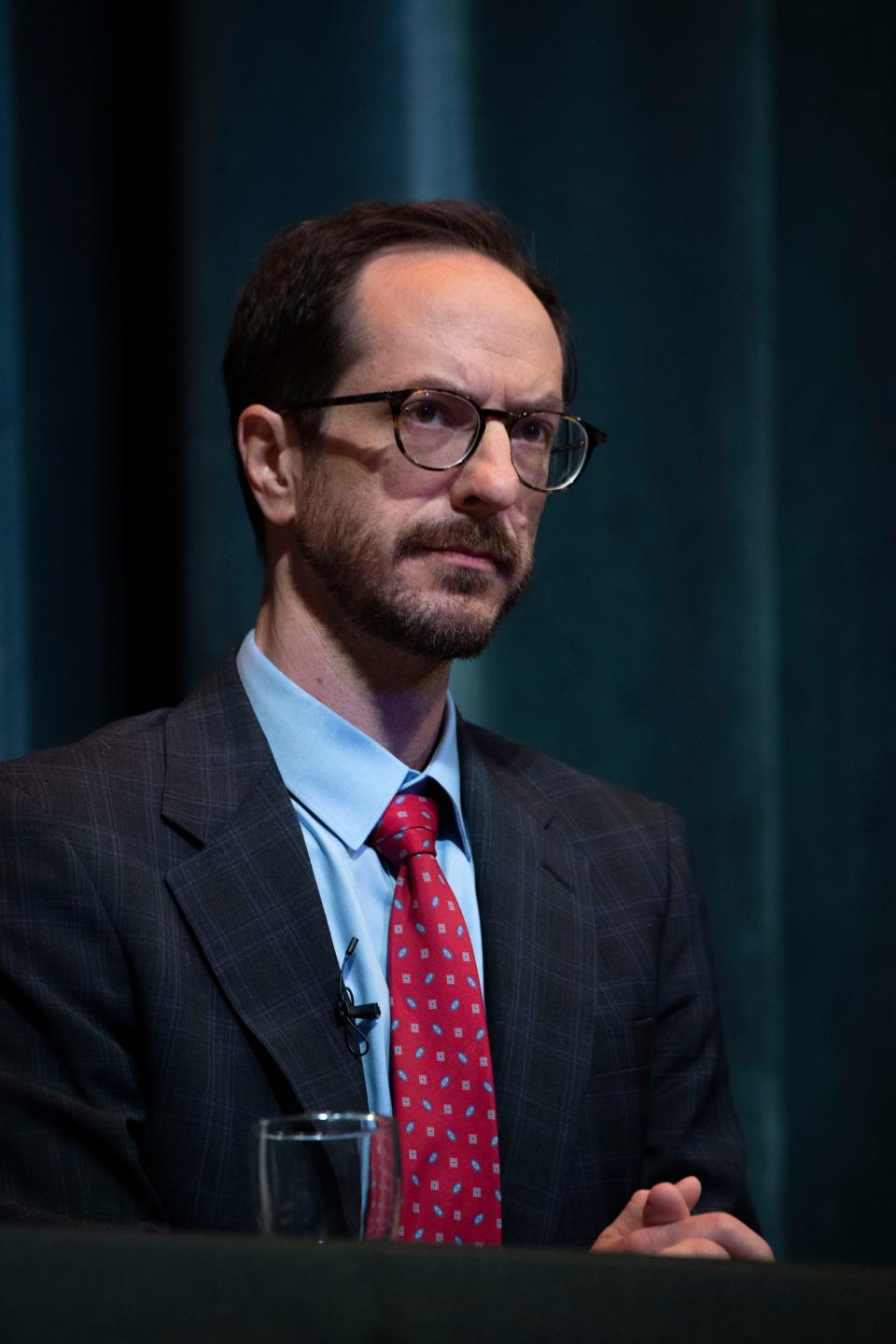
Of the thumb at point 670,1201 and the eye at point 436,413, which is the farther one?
the eye at point 436,413

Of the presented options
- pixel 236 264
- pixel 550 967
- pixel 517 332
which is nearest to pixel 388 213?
pixel 517 332

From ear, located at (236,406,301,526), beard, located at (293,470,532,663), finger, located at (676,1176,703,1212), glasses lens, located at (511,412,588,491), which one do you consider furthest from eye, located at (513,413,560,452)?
finger, located at (676,1176,703,1212)

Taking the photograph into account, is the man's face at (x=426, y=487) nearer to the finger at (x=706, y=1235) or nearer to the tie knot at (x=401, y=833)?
the tie knot at (x=401, y=833)

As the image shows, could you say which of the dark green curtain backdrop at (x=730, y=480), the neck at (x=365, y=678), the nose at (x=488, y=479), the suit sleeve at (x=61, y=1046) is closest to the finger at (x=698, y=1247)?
the suit sleeve at (x=61, y=1046)

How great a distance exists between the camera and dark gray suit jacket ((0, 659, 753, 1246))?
122 centimetres

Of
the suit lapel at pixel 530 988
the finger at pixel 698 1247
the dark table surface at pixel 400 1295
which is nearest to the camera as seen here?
the dark table surface at pixel 400 1295

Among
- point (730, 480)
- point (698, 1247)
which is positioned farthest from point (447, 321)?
point (730, 480)

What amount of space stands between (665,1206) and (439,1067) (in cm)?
25

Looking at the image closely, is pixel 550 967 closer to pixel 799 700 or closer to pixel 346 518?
pixel 346 518

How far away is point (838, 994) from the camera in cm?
239

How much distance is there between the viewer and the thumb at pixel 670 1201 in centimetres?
115

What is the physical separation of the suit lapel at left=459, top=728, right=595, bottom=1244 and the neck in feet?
0.33

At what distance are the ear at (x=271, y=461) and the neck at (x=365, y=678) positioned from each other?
0.32 ft

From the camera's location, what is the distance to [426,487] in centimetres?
144
